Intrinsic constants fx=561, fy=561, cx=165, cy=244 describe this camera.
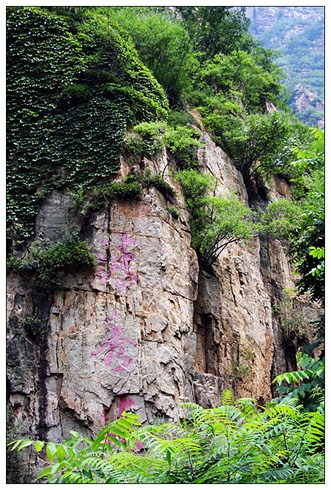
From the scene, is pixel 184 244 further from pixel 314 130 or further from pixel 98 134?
pixel 314 130

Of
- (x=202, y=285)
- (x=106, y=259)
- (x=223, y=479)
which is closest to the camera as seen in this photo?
(x=223, y=479)

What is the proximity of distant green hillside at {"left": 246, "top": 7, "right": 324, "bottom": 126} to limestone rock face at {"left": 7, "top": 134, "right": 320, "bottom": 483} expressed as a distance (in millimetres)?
29761

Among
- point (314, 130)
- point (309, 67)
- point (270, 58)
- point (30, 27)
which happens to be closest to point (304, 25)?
point (309, 67)

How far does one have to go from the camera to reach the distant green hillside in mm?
42906

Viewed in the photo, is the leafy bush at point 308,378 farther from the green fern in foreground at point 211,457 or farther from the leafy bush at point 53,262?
the leafy bush at point 53,262

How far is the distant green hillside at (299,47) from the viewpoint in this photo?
141 ft

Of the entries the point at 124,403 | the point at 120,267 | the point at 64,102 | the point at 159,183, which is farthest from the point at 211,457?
the point at 64,102

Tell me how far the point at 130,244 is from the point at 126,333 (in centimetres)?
194

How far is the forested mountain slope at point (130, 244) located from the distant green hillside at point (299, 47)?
26315 mm

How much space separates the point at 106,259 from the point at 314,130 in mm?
6602

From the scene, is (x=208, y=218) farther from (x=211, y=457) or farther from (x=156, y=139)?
(x=211, y=457)

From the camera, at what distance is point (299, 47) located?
52.8m

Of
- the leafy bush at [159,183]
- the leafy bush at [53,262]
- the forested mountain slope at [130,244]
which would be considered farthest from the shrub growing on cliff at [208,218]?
the leafy bush at [53,262]

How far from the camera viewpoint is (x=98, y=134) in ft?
42.0
